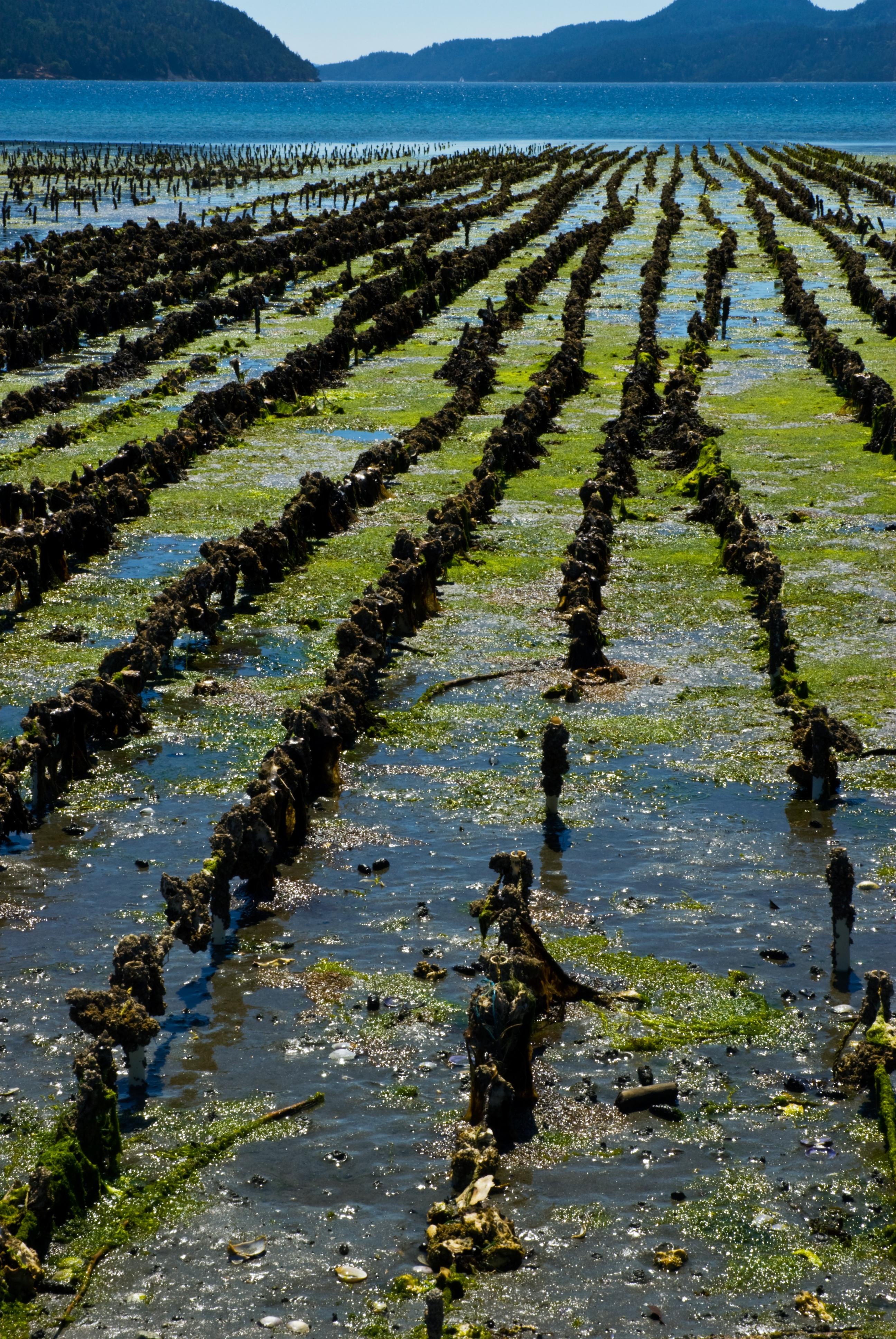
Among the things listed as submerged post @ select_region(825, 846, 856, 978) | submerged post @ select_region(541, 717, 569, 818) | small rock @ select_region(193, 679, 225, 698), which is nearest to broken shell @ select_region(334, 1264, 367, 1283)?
submerged post @ select_region(825, 846, 856, 978)

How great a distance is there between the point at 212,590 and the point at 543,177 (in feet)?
338

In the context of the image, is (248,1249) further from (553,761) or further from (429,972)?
(553,761)

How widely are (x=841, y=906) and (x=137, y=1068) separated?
23.1 feet

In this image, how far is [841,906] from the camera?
15148mm

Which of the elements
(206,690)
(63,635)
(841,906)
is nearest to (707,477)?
(206,690)

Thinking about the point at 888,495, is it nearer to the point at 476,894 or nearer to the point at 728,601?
the point at 728,601

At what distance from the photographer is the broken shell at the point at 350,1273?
11266 mm

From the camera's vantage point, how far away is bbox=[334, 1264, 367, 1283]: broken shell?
1127 centimetres

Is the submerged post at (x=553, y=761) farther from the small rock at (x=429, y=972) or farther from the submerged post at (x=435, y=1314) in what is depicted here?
the submerged post at (x=435, y=1314)

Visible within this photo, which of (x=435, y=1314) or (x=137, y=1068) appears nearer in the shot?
(x=435, y=1314)

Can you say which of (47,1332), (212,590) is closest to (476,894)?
(47,1332)

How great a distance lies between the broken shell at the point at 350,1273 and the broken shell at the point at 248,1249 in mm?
609

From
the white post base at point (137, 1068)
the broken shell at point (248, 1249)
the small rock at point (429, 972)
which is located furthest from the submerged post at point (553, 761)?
the broken shell at point (248, 1249)

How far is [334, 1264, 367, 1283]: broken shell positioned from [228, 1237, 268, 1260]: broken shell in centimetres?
61
